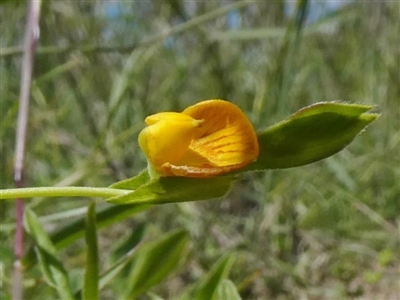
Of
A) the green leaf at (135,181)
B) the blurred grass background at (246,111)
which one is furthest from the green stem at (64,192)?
the blurred grass background at (246,111)

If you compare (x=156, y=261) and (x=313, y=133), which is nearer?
(x=313, y=133)

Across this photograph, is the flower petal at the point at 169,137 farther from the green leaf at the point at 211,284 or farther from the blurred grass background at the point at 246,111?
the blurred grass background at the point at 246,111

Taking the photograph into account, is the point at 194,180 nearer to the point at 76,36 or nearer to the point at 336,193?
the point at 336,193

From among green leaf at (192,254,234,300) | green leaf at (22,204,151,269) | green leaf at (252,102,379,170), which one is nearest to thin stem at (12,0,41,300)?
green leaf at (22,204,151,269)

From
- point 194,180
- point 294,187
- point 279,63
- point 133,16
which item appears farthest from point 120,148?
point 194,180

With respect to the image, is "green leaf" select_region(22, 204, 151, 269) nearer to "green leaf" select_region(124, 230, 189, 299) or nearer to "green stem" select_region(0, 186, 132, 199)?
"green leaf" select_region(124, 230, 189, 299)

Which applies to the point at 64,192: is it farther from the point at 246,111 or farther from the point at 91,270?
the point at 246,111

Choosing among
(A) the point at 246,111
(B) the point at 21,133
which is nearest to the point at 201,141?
(B) the point at 21,133
